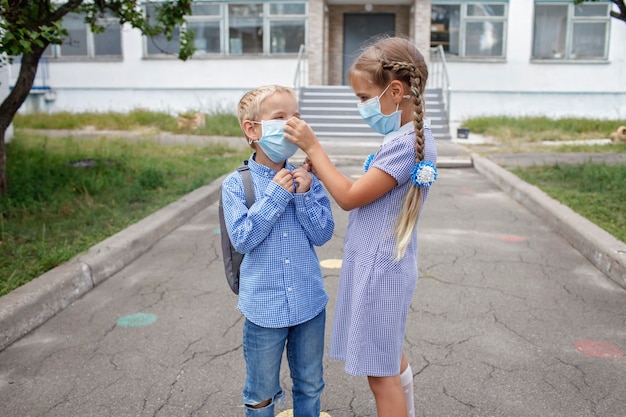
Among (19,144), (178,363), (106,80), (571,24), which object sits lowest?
(178,363)

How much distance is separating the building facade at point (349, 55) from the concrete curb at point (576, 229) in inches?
456

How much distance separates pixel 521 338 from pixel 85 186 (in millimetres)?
5725

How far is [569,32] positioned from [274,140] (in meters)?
20.2

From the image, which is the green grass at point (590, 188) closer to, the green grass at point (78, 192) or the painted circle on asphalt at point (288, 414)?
the painted circle on asphalt at point (288, 414)

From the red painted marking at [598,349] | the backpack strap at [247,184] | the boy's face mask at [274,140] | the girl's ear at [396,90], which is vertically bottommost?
the red painted marking at [598,349]

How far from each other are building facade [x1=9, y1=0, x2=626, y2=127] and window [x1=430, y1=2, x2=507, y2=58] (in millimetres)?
33

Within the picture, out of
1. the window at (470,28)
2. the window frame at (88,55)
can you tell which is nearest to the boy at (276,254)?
the window at (470,28)

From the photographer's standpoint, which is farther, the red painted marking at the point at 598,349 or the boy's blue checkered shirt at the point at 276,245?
the red painted marking at the point at 598,349

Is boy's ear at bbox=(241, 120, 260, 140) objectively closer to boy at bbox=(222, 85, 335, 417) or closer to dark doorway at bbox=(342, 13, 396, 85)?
boy at bbox=(222, 85, 335, 417)

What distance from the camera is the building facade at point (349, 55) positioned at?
19531 millimetres

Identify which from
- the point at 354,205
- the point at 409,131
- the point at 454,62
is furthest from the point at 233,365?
the point at 454,62

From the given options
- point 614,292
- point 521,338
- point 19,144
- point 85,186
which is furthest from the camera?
point 19,144

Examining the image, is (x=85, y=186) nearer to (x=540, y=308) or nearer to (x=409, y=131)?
(x=540, y=308)

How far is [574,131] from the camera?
16.6m
